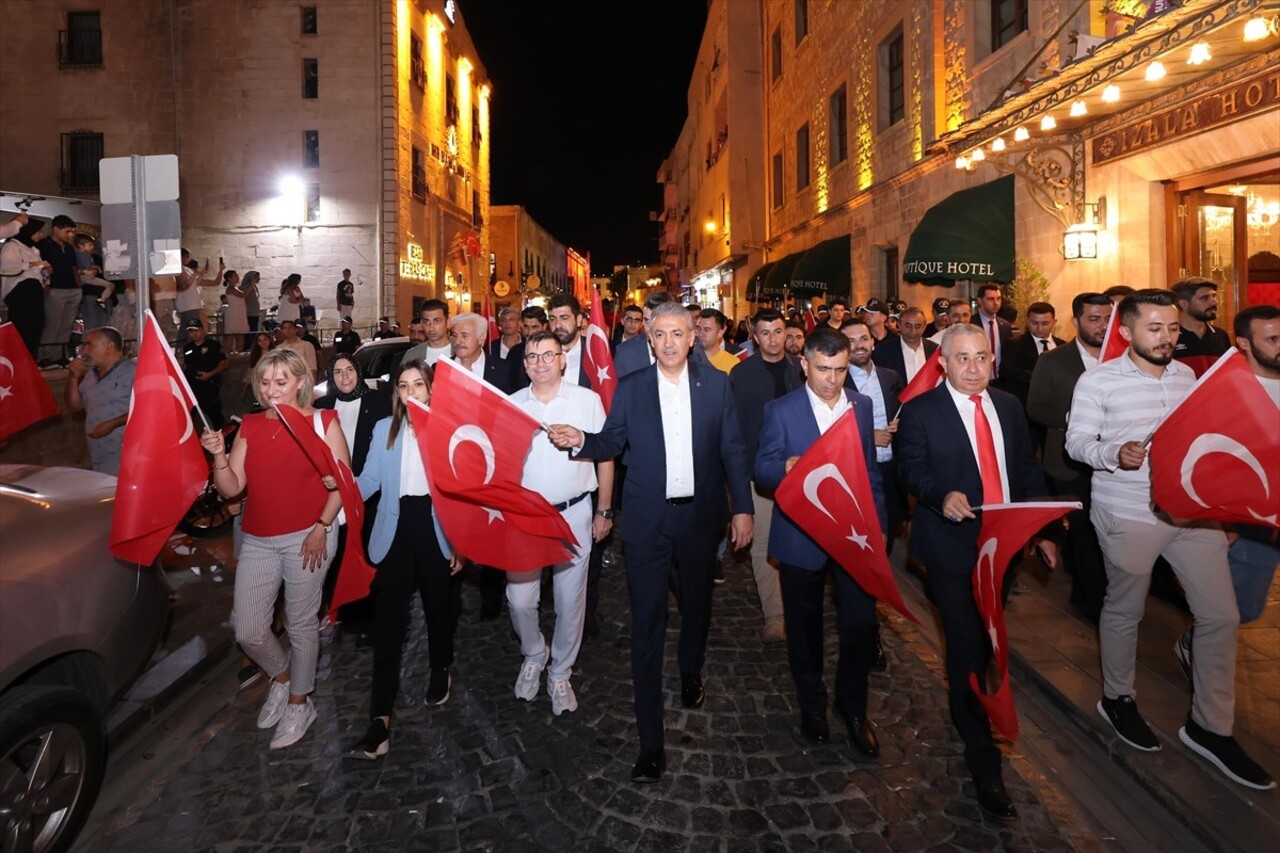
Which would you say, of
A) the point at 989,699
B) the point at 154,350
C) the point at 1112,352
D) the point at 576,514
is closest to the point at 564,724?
the point at 576,514

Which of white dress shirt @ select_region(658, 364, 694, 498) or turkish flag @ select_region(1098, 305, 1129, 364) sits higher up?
turkish flag @ select_region(1098, 305, 1129, 364)

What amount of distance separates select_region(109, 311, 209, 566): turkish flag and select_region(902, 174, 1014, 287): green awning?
10.5m

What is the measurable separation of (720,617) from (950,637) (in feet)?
8.87

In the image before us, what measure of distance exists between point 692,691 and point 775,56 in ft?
90.4

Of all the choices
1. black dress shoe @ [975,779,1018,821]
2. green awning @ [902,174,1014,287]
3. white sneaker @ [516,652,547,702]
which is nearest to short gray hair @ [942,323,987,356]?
black dress shoe @ [975,779,1018,821]

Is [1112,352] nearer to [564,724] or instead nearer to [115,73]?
[564,724]

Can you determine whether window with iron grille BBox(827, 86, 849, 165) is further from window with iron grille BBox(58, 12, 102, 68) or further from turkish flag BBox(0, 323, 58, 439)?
window with iron grille BBox(58, 12, 102, 68)

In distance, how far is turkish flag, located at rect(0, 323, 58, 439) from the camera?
6.17 meters

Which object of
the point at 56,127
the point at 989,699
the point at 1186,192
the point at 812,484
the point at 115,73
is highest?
the point at 115,73

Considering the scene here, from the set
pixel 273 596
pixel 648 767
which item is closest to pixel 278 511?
pixel 273 596

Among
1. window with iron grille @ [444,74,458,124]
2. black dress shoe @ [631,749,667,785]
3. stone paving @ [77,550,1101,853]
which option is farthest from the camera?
window with iron grille @ [444,74,458,124]

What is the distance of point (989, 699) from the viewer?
12.0 feet

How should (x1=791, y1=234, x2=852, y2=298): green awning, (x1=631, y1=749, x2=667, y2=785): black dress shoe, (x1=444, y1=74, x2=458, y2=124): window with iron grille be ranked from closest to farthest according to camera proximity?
(x1=631, y1=749, x2=667, y2=785): black dress shoe
(x1=791, y1=234, x2=852, y2=298): green awning
(x1=444, y1=74, x2=458, y2=124): window with iron grille

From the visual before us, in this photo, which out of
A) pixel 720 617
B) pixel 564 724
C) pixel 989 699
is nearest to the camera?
pixel 989 699
